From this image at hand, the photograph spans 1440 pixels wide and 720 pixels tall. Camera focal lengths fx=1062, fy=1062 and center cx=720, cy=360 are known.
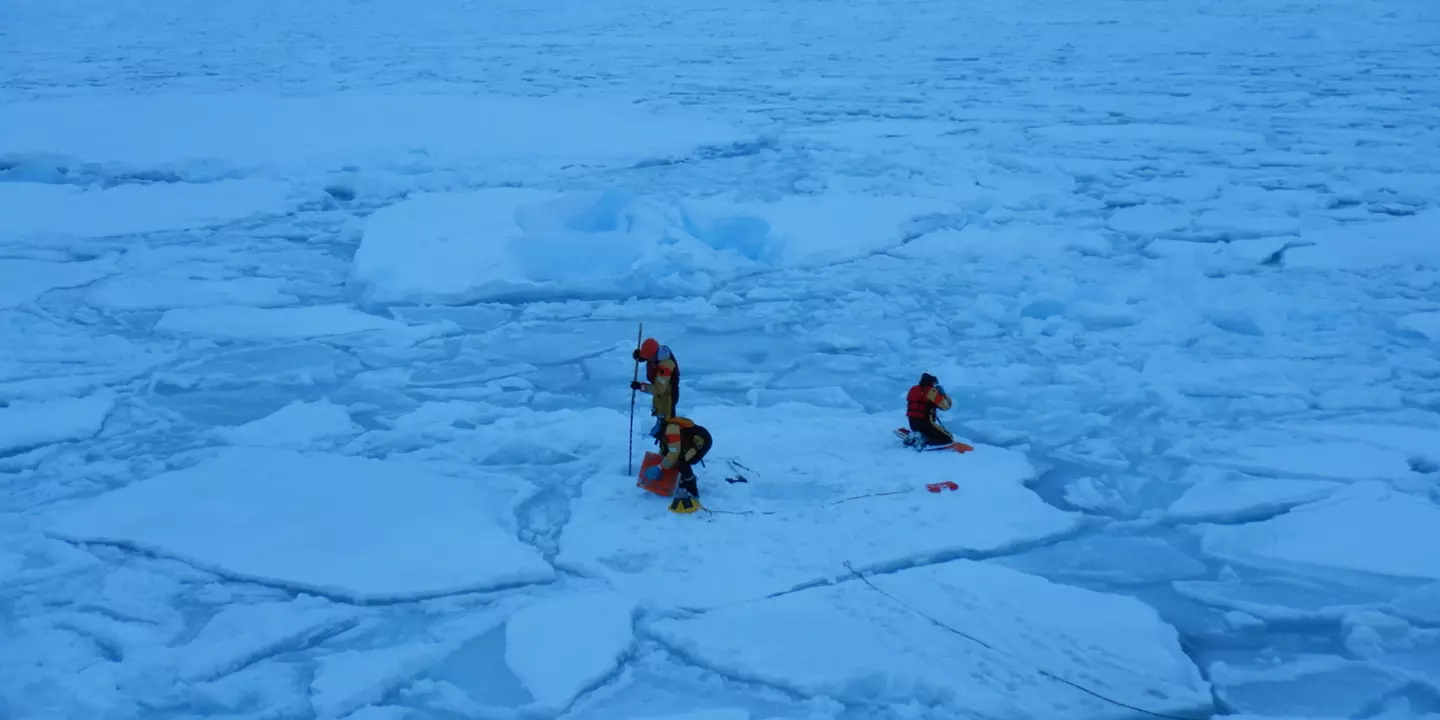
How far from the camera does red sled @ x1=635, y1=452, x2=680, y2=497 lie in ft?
10.5

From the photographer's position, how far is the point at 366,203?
6.95 meters

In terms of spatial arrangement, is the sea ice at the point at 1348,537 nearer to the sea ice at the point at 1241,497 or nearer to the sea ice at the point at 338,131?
the sea ice at the point at 1241,497

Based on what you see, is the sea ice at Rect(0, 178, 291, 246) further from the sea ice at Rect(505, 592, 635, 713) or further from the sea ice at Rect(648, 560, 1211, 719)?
the sea ice at Rect(648, 560, 1211, 719)

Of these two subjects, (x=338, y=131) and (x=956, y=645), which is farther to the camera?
(x=338, y=131)

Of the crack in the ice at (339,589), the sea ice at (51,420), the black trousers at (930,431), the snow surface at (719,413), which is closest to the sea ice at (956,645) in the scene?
the snow surface at (719,413)

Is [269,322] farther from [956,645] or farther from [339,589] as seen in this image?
[956,645]

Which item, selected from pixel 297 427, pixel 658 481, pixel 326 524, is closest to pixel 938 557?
pixel 658 481

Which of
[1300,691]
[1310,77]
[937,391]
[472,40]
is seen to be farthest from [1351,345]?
[472,40]

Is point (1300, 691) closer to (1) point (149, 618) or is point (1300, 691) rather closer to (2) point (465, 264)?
(1) point (149, 618)

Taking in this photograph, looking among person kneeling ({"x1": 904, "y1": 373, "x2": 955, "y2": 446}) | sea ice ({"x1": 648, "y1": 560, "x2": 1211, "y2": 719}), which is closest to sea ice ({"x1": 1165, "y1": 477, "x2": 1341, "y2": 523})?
sea ice ({"x1": 648, "y1": 560, "x2": 1211, "y2": 719})

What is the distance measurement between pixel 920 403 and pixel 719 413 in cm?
78

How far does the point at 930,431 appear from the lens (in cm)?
350

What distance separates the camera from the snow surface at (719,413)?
2.57 m

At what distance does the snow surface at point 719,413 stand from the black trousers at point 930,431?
0.14 m
